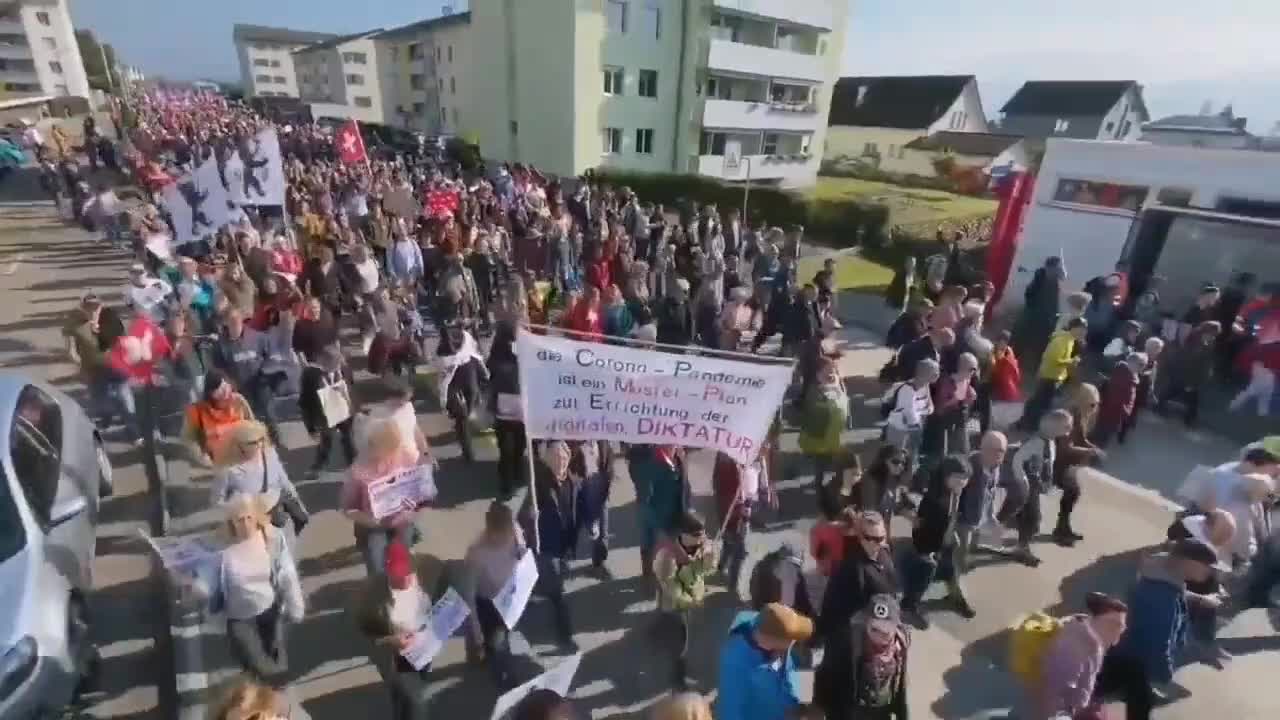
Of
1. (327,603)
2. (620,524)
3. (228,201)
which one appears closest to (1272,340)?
(620,524)

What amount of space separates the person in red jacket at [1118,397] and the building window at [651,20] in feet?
90.5

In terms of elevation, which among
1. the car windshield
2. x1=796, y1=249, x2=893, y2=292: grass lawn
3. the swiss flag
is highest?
the swiss flag

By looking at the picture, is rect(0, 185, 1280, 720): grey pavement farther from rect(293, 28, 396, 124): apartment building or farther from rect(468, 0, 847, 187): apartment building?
rect(293, 28, 396, 124): apartment building

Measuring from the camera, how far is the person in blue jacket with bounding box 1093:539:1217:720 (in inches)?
162

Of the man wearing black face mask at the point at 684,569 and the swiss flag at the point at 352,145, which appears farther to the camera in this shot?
the swiss flag at the point at 352,145

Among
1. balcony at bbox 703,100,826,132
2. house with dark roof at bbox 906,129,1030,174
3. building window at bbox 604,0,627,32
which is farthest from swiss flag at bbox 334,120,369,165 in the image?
house with dark roof at bbox 906,129,1030,174

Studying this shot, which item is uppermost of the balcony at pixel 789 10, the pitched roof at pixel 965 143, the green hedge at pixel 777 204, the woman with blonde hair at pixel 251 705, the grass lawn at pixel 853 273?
the balcony at pixel 789 10

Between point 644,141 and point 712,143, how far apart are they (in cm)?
357

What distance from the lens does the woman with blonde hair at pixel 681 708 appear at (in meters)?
2.87

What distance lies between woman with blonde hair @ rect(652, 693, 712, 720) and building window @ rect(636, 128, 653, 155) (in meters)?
31.9

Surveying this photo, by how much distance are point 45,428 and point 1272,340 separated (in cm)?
1378

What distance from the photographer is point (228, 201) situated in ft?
31.4

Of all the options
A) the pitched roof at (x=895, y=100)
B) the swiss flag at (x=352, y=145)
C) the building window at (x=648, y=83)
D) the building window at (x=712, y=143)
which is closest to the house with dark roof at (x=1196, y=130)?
the pitched roof at (x=895, y=100)

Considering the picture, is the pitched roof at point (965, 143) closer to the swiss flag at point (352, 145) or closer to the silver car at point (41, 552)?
the swiss flag at point (352, 145)
